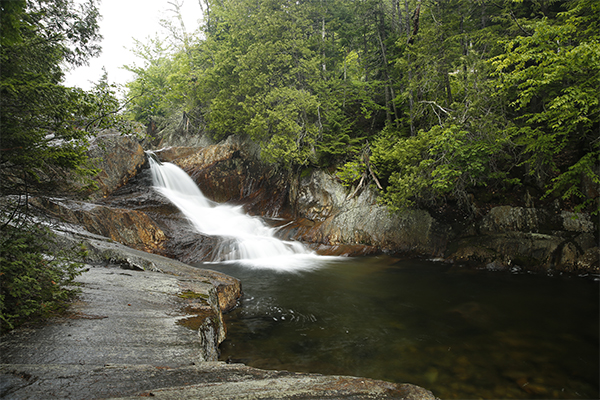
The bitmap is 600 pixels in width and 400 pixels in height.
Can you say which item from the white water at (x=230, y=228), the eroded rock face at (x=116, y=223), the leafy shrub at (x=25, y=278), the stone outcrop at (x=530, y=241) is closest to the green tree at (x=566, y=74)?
the stone outcrop at (x=530, y=241)

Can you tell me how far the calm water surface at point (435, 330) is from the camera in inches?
185

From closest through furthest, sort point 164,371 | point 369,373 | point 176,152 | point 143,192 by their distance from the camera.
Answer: point 164,371, point 369,373, point 143,192, point 176,152

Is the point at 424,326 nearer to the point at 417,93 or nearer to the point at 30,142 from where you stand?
the point at 30,142

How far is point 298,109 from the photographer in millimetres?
15109

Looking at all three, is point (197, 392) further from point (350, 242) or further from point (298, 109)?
point (298, 109)

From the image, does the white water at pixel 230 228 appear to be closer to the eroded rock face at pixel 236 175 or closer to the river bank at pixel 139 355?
the eroded rock face at pixel 236 175

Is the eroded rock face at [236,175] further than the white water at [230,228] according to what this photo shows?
Yes

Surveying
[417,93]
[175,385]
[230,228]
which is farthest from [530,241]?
[230,228]

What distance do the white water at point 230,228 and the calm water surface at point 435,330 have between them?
7.45 feet

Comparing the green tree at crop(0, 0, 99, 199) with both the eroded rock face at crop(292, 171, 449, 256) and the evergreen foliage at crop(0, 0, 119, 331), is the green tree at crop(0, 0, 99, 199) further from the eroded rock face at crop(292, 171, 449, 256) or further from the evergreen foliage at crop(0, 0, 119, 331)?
the eroded rock face at crop(292, 171, 449, 256)

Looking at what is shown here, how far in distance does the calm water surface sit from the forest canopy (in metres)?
3.39

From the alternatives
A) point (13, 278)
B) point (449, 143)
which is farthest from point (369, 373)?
point (449, 143)

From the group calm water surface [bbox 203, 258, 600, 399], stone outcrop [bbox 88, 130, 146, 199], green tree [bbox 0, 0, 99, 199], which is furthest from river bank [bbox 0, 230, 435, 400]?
stone outcrop [bbox 88, 130, 146, 199]

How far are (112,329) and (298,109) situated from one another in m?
13.2
